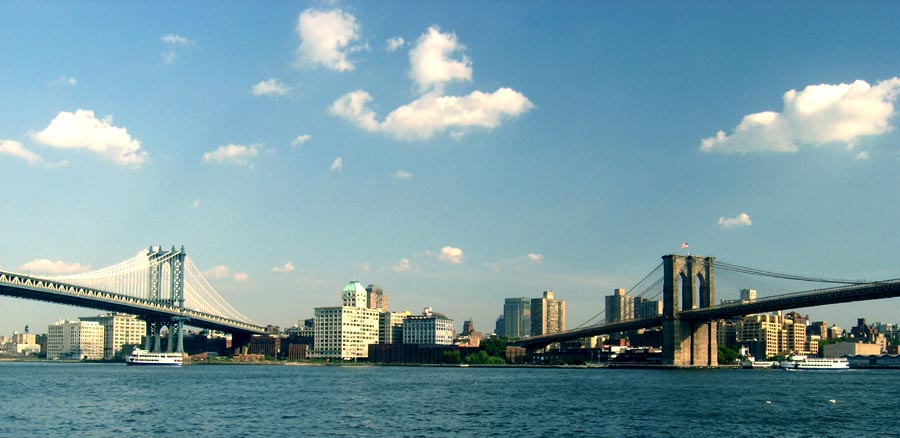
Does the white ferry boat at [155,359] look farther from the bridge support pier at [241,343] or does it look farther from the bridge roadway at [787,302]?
the bridge roadway at [787,302]

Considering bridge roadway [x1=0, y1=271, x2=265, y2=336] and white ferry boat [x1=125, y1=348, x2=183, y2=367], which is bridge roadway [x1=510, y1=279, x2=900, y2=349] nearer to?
white ferry boat [x1=125, y1=348, x2=183, y2=367]

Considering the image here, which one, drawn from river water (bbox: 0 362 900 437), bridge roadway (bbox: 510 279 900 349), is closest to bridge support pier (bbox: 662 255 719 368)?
bridge roadway (bbox: 510 279 900 349)

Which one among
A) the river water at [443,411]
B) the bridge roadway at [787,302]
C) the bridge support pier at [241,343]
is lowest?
the bridge support pier at [241,343]

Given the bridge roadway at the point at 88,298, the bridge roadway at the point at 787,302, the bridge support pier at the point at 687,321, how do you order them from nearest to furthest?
the bridge roadway at the point at 787,302, the bridge roadway at the point at 88,298, the bridge support pier at the point at 687,321

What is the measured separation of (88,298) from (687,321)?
77521mm

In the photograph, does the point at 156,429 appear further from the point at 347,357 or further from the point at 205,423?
the point at 347,357

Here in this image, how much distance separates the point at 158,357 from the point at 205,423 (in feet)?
311

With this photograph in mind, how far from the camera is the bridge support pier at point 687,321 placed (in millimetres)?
115062

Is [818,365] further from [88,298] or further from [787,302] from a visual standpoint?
[88,298]

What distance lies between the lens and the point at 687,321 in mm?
116250

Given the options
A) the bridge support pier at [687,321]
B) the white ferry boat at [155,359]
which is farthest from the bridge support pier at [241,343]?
the bridge support pier at [687,321]

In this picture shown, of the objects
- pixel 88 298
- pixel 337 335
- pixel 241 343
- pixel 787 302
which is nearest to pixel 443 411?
pixel 787 302

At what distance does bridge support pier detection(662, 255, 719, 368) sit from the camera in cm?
11506

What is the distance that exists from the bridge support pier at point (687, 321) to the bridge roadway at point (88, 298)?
244 feet
